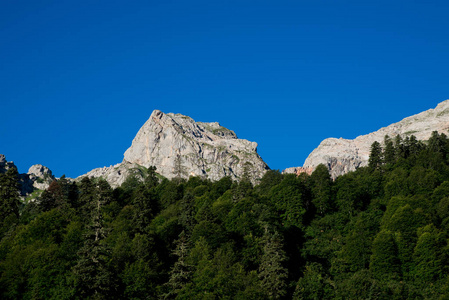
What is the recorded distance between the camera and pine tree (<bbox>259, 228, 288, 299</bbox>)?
69.7 meters

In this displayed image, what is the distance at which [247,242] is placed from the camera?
3250 inches

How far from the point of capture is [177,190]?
12144cm

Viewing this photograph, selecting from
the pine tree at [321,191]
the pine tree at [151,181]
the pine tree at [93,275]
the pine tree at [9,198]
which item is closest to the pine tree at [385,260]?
the pine tree at [321,191]

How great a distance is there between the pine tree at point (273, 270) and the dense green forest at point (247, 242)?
170 millimetres

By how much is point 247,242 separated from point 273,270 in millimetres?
12034

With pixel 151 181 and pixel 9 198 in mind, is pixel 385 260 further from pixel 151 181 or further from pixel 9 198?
pixel 151 181

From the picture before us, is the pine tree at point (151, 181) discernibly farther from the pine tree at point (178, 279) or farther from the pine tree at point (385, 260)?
the pine tree at point (385, 260)

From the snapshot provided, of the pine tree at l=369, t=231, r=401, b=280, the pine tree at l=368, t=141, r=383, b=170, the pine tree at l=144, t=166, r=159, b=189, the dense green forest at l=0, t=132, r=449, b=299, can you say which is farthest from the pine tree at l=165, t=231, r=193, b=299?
the pine tree at l=368, t=141, r=383, b=170

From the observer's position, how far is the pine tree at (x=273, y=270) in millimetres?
69688

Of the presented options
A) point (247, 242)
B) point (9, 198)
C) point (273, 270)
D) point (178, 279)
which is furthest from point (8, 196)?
point (273, 270)

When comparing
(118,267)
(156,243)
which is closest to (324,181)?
(156,243)

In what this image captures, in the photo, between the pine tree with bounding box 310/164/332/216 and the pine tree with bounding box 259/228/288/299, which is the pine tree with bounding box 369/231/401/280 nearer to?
the pine tree with bounding box 259/228/288/299

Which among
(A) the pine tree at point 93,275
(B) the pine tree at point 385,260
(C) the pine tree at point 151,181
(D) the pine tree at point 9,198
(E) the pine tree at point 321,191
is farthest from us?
(C) the pine tree at point 151,181

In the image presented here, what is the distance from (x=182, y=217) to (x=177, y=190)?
28348mm
